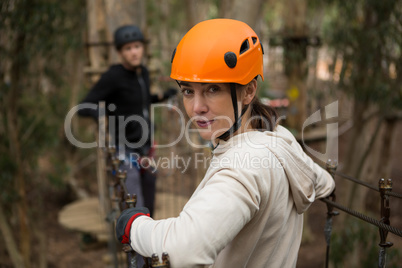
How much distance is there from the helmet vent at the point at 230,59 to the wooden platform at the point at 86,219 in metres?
3.64

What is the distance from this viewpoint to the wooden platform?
5039 mm

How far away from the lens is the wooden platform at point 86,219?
16.5 ft

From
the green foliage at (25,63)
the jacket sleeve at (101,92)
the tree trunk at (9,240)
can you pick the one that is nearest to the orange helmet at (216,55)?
the jacket sleeve at (101,92)

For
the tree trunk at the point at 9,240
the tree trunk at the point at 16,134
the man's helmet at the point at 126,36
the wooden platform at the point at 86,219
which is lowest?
the tree trunk at the point at 9,240

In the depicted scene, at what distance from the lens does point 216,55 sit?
153 centimetres

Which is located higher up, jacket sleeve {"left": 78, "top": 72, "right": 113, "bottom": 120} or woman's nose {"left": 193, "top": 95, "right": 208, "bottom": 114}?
jacket sleeve {"left": 78, "top": 72, "right": 113, "bottom": 120}

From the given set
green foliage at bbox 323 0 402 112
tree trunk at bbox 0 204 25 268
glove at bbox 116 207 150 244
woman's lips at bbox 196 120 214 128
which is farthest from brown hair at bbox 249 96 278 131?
tree trunk at bbox 0 204 25 268

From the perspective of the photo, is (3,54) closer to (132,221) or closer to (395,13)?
(132,221)

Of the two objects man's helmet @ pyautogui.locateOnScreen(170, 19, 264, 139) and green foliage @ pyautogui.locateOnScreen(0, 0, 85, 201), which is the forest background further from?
man's helmet @ pyautogui.locateOnScreen(170, 19, 264, 139)

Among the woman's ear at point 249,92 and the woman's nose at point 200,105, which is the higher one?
the woman's ear at point 249,92

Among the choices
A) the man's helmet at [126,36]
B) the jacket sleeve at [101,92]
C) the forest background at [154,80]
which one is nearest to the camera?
the jacket sleeve at [101,92]

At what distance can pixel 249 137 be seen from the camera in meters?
1.52

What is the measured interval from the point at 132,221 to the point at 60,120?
288 inches

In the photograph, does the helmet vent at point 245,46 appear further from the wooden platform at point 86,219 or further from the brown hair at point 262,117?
the wooden platform at point 86,219
